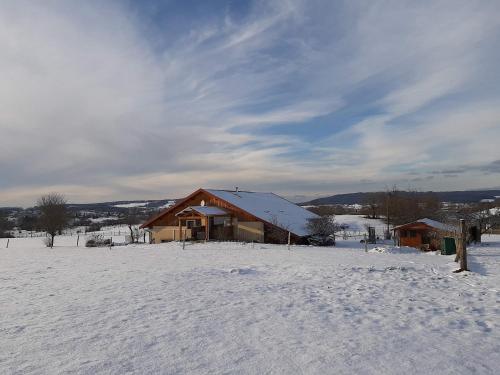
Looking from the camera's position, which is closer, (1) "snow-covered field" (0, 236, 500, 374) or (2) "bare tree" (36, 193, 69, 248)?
(1) "snow-covered field" (0, 236, 500, 374)

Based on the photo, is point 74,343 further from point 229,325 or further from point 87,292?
point 87,292

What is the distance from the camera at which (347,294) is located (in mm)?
10695

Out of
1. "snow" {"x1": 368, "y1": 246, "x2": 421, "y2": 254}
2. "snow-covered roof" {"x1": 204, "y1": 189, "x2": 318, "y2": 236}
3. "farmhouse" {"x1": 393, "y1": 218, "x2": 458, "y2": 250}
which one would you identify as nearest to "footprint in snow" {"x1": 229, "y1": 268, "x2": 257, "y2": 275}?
"snow" {"x1": 368, "y1": 246, "x2": 421, "y2": 254}

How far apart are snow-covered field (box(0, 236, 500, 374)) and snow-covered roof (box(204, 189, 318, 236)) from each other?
2168 centimetres

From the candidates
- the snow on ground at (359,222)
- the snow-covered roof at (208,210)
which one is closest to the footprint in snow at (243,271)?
the snow-covered roof at (208,210)

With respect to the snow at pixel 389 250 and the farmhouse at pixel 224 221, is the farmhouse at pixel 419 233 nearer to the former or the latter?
the snow at pixel 389 250

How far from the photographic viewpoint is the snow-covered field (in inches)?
229

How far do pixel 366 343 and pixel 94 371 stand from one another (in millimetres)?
4590

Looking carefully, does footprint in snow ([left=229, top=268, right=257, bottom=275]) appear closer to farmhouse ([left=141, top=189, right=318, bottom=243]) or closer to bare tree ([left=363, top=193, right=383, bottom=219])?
farmhouse ([left=141, top=189, right=318, bottom=243])

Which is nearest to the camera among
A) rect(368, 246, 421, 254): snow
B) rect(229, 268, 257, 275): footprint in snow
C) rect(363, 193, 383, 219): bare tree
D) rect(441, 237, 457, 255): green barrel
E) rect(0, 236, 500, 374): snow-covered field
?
rect(0, 236, 500, 374): snow-covered field

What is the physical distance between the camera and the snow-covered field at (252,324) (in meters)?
5.81

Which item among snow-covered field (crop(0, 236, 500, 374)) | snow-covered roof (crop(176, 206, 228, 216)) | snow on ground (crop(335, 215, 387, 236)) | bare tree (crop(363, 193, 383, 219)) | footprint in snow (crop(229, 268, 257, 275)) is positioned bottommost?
snow-covered field (crop(0, 236, 500, 374))

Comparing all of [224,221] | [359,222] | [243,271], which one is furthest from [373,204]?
[243,271]

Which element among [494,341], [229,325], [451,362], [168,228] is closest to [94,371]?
[229,325]
